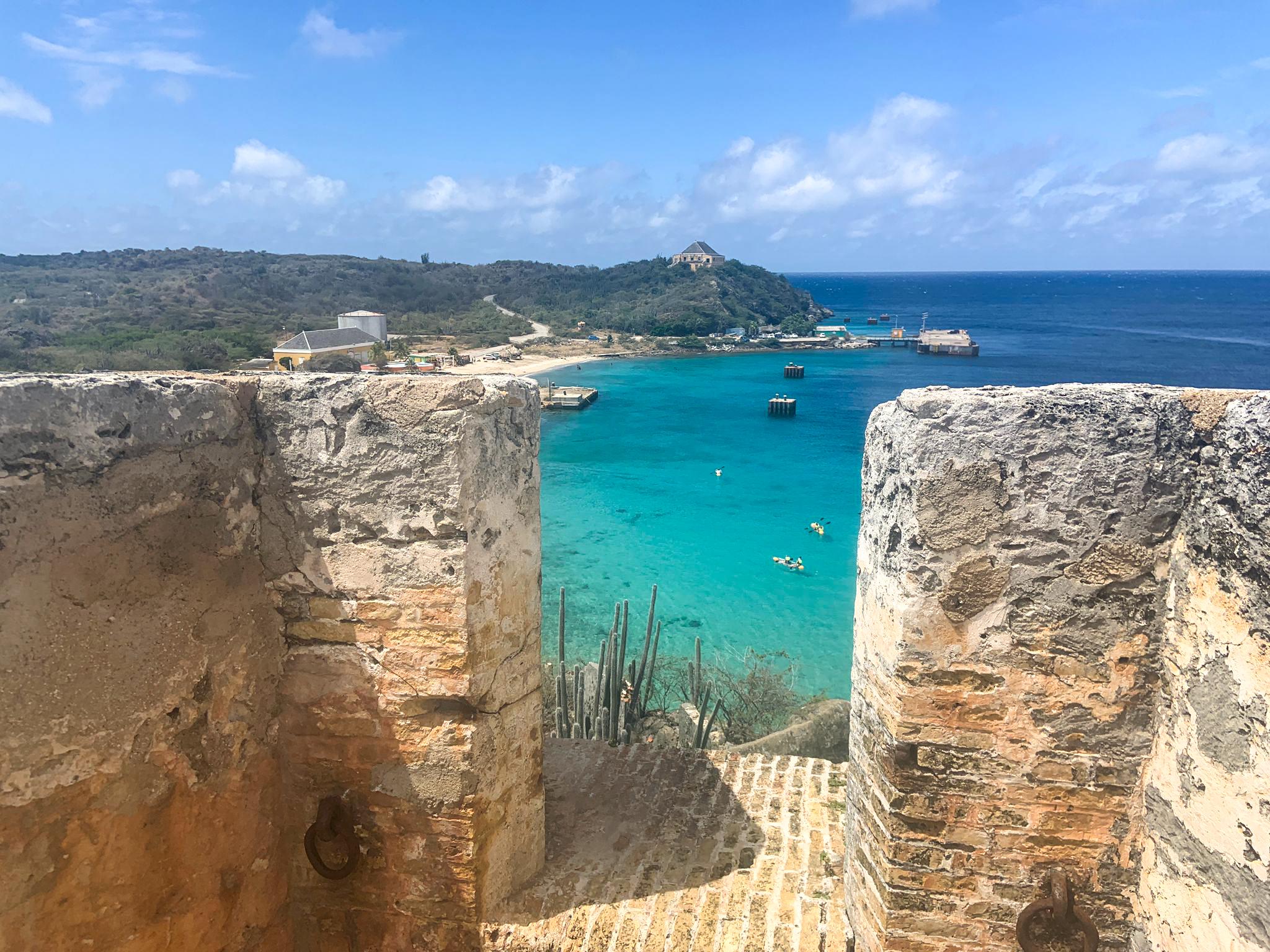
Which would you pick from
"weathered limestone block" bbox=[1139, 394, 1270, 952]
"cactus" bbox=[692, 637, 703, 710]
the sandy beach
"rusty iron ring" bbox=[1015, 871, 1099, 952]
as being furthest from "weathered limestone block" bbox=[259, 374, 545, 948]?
the sandy beach

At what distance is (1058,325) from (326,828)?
94.4 m

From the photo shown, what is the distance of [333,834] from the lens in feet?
10.1

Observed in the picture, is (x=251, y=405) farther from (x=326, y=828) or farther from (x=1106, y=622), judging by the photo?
(x=1106, y=622)

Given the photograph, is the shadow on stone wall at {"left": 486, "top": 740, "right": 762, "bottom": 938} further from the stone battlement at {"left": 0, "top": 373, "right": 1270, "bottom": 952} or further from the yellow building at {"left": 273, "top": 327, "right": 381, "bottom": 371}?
the yellow building at {"left": 273, "top": 327, "right": 381, "bottom": 371}

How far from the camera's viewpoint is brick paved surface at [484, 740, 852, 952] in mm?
3080

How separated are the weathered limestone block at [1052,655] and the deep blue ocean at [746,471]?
10.4 meters

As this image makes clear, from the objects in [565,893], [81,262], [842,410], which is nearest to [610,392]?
[842,410]

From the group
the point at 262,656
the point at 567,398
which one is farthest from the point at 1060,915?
the point at 567,398

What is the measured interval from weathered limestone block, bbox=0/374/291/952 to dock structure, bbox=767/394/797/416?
38.5 metres

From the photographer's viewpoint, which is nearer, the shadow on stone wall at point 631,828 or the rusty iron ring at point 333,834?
the rusty iron ring at point 333,834

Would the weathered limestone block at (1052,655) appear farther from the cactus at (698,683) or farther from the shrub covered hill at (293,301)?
the shrub covered hill at (293,301)

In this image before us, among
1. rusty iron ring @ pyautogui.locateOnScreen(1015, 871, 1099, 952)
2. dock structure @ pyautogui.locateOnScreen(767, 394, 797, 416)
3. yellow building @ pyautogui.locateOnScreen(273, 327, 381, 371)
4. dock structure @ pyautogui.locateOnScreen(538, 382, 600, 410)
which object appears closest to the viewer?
rusty iron ring @ pyautogui.locateOnScreen(1015, 871, 1099, 952)

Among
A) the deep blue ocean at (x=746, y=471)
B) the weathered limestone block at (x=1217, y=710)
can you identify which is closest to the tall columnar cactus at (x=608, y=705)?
the weathered limestone block at (x=1217, y=710)

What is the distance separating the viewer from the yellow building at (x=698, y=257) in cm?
10906
